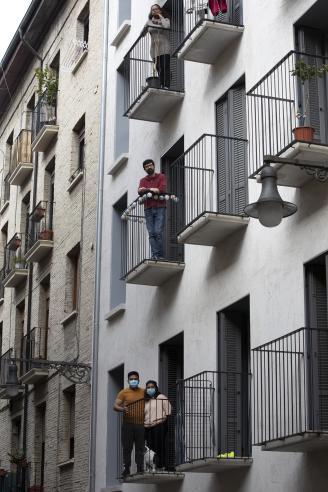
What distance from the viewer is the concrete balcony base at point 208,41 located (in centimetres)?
1847

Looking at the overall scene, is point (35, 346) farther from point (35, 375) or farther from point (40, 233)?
point (40, 233)

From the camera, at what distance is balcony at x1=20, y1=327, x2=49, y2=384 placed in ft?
91.7

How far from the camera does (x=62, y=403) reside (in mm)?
26438

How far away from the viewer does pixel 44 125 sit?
101ft

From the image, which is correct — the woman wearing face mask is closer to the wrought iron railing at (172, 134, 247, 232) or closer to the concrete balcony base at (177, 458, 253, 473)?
the concrete balcony base at (177, 458, 253, 473)

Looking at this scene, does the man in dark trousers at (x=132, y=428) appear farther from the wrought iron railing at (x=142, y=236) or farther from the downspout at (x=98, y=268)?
the downspout at (x=98, y=268)

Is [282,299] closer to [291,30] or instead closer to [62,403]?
[291,30]

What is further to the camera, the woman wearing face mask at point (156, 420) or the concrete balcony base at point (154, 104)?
the concrete balcony base at point (154, 104)

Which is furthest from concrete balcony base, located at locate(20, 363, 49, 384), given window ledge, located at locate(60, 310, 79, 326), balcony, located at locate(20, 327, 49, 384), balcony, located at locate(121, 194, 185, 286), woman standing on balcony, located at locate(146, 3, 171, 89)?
woman standing on balcony, located at locate(146, 3, 171, 89)

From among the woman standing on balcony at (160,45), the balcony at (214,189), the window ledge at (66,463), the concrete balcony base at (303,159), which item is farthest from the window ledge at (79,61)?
the concrete balcony base at (303,159)

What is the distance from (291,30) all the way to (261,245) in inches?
132

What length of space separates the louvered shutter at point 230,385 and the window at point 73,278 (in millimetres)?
9707

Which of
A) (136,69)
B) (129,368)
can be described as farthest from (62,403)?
(136,69)

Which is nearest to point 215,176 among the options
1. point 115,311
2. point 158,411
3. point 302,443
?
point 158,411
